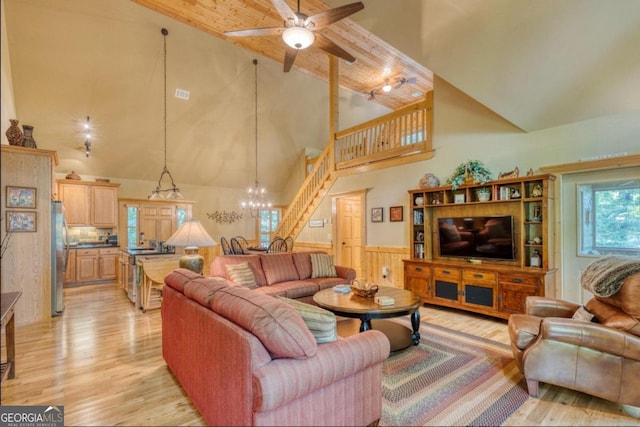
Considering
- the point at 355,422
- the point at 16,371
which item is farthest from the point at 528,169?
the point at 16,371

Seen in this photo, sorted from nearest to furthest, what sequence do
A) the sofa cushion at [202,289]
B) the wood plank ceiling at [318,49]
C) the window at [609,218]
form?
1. the sofa cushion at [202,289]
2. the window at [609,218]
3. the wood plank ceiling at [318,49]

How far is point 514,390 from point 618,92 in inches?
137

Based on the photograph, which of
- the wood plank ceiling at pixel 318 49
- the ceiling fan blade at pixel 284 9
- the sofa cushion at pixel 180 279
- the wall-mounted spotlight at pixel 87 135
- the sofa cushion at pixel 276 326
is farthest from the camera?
the wall-mounted spotlight at pixel 87 135

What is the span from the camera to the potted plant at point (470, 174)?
4766mm

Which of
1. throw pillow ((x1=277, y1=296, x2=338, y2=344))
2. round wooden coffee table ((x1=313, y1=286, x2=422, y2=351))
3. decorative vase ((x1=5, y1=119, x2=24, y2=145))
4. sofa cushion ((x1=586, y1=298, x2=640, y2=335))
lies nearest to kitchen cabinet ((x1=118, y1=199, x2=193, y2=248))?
decorative vase ((x1=5, y1=119, x2=24, y2=145))

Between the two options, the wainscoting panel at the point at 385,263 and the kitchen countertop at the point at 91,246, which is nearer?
the wainscoting panel at the point at 385,263

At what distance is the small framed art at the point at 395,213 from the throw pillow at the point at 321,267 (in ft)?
5.26

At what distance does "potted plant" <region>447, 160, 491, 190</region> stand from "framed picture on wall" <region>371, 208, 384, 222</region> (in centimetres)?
162

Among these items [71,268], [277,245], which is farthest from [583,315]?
[71,268]

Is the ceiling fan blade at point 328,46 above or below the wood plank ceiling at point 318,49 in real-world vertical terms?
below

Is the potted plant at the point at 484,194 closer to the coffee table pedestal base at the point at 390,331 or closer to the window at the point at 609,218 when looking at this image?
the window at the point at 609,218

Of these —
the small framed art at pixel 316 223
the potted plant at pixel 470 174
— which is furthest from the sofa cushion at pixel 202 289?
the small framed art at pixel 316 223

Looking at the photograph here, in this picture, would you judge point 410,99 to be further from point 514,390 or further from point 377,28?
point 514,390

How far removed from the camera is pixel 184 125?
765 cm
